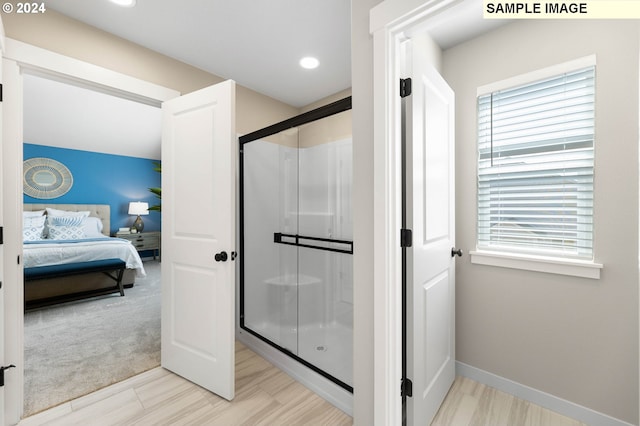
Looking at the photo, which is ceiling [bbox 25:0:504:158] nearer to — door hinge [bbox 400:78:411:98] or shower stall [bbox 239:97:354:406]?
door hinge [bbox 400:78:411:98]

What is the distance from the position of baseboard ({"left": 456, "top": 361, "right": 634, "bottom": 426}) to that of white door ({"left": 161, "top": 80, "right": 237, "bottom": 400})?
1620mm

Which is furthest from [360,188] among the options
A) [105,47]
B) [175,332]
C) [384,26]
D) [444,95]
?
[105,47]

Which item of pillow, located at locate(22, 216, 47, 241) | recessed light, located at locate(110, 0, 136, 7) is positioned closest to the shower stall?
recessed light, located at locate(110, 0, 136, 7)

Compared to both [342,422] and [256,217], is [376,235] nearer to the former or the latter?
[342,422]

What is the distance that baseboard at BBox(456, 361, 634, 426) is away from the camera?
61.2 inches

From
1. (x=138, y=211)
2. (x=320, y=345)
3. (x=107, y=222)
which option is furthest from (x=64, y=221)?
(x=320, y=345)

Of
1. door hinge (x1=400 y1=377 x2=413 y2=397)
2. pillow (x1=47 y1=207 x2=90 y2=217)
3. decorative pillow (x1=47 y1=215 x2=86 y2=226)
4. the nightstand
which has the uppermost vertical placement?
pillow (x1=47 y1=207 x2=90 y2=217)

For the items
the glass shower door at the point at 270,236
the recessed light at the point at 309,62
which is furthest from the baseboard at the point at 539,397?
the recessed light at the point at 309,62

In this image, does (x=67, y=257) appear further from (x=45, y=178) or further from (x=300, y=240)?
(x=300, y=240)

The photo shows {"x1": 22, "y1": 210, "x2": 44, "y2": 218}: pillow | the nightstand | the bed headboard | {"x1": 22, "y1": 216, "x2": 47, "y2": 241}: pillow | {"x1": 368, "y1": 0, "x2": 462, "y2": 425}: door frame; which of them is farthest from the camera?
the nightstand

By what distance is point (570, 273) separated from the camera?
5.35ft

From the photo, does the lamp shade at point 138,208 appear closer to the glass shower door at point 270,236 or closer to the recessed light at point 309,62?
the glass shower door at point 270,236

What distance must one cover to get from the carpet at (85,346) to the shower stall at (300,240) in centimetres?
93

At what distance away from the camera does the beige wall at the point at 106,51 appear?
1.65m
